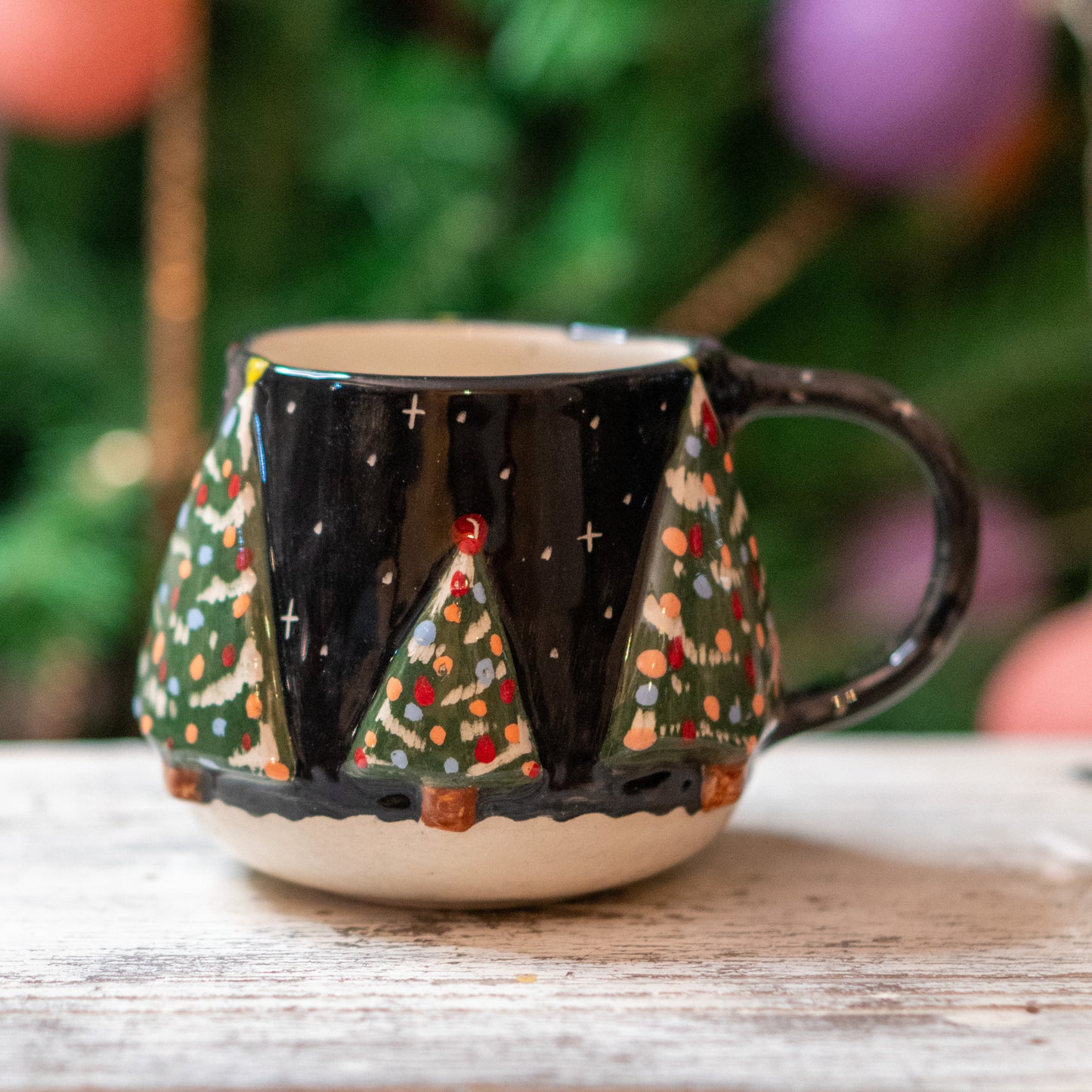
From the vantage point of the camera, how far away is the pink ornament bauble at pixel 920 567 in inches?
30.9

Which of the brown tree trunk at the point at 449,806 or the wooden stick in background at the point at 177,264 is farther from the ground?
the wooden stick in background at the point at 177,264

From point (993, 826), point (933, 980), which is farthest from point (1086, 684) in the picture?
point (933, 980)

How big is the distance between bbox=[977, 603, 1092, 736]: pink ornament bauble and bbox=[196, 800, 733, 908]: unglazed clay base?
298mm

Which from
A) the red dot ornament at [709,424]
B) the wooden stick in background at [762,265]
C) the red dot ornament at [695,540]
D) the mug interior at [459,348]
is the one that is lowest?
the red dot ornament at [695,540]

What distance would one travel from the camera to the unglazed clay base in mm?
365

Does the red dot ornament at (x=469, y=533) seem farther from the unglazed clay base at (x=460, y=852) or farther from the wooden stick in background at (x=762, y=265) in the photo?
→ the wooden stick in background at (x=762, y=265)

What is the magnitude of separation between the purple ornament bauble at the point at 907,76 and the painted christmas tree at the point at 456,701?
408 mm

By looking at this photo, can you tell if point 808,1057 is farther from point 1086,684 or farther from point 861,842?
point 1086,684

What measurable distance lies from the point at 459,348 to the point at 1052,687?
35 centimetres

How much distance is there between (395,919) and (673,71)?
0.48 metres

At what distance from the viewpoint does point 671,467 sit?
14.9 inches

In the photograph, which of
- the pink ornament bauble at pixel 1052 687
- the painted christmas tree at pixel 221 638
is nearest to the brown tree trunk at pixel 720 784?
the painted christmas tree at pixel 221 638

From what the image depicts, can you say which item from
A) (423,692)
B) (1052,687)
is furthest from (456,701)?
(1052,687)

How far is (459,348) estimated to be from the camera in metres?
0.48
